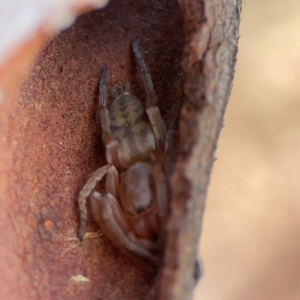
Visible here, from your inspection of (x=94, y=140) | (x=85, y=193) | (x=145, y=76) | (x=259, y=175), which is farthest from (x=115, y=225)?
(x=259, y=175)

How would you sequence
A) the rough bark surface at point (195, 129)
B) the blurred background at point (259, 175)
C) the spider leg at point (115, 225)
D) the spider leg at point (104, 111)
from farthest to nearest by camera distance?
the blurred background at point (259, 175) → the spider leg at point (104, 111) → the spider leg at point (115, 225) → the rough bark surface at point (195, 129)

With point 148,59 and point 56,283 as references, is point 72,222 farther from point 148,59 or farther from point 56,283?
point 148,59

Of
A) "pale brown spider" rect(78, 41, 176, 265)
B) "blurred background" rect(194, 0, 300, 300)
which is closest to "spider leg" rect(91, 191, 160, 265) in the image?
"pale brown spider" rect(78, 41, 176, 265)

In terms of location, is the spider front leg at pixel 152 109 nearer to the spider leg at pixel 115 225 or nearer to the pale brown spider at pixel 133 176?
the pale brown spider at pixel 133 176

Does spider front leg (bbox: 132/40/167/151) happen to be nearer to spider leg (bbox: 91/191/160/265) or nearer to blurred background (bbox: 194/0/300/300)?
spider leg (bbox: 91/191/160/265)

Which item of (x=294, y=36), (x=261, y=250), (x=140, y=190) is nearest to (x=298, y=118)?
(x=294, y=36)

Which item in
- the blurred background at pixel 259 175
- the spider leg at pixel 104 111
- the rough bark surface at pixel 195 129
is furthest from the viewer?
the blurred background at pixel 259 175

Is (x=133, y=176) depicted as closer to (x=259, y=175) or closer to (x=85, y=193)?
(x=85, y=193)

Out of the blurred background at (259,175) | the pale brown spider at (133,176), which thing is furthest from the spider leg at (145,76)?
the blurred background at (259,175)
